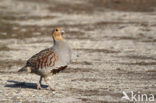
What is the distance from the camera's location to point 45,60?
11.8 metres

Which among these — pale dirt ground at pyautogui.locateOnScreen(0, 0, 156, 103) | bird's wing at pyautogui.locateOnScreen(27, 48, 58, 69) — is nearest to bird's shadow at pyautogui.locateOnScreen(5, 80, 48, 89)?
pale dirt ground at pyautogui.locateOnScreen(0, 0, 156, 103)

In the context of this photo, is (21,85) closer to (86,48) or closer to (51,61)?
(51,61)

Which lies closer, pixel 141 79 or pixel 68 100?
pixel 68 100

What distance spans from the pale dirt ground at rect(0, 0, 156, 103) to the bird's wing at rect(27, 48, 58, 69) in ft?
2.35

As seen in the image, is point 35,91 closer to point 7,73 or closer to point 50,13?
point 7,73

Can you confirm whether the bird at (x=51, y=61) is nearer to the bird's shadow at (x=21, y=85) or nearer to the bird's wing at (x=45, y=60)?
the bird's wing at (x=45, y=60)

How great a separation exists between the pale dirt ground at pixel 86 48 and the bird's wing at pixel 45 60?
0.71 meters

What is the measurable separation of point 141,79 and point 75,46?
7.22m

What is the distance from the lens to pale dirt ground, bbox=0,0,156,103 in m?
12.0

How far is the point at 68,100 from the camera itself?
10.9m

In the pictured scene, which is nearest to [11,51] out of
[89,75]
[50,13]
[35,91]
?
[89,75]

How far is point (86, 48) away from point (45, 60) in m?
7.96

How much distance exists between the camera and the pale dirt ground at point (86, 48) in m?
12.0

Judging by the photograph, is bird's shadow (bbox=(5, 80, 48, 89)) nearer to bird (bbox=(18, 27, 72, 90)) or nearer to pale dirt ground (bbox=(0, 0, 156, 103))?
pale dirt ground (bbox=(0, 0, 156, 103))
